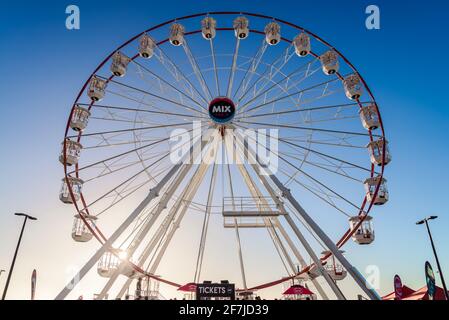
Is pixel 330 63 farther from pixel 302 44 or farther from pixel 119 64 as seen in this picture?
pixel 119 64

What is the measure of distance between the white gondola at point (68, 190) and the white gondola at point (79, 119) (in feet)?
8.36

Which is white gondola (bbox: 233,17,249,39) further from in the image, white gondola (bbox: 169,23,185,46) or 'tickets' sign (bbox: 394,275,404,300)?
'tickets' sign (bbox: 394,275,404,300)

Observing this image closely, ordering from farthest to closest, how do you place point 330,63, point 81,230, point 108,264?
point 330,63 < point 81,230 < point 108,264

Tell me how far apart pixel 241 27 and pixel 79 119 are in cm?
957

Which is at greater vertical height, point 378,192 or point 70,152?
point 70,152

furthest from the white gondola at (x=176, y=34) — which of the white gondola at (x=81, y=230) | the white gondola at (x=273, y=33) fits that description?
the white gondola at (x=81, y=230)

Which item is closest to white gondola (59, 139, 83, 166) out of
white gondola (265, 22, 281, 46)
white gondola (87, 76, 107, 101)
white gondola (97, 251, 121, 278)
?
white gondola (87, 76, 107, 101)

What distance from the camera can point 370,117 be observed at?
1627 centimetres

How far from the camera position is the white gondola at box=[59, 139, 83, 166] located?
52.4 ft

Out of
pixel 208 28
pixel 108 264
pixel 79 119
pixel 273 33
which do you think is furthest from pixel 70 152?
pixel 273 33

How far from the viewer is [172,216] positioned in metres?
16.2
